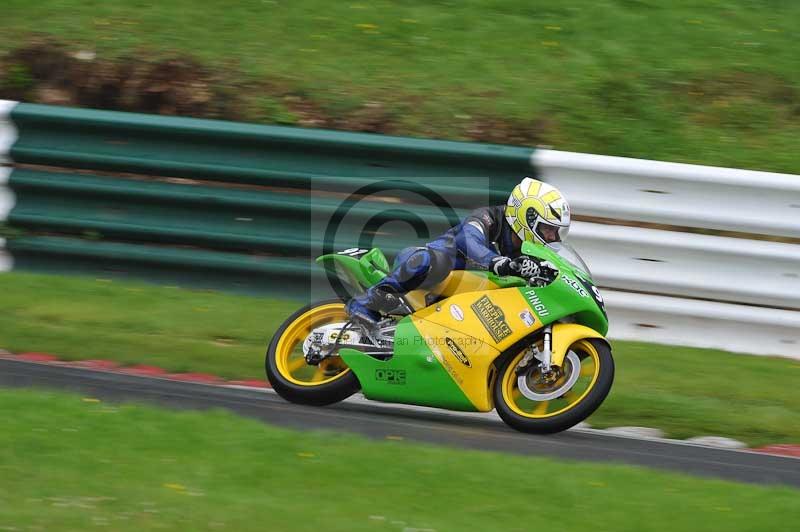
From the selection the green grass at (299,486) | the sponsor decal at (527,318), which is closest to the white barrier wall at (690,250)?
the sponsor decal at (527,318)

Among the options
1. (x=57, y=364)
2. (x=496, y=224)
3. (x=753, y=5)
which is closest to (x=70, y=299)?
(x=57, y=364)

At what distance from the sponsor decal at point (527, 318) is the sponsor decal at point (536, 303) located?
46mm

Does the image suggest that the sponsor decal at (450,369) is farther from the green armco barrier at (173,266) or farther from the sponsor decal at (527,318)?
the green armco barrier at (173,266)

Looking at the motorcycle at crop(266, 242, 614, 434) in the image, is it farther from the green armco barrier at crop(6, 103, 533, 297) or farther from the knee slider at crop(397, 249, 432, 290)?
the green armco barrier at crop(6, 103, 533, 297)

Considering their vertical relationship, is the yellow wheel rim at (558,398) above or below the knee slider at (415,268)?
below

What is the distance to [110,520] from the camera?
4766 mm

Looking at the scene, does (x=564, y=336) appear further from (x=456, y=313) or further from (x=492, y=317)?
(x=456, y=313)

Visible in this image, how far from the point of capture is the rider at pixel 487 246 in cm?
694

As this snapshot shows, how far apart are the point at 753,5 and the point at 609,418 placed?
19.4ft

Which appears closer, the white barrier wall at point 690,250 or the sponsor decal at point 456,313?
the sponsor decal at point 456,313

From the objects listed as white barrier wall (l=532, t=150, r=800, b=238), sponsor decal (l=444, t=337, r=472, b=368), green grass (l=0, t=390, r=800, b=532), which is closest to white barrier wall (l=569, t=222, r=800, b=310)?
white barrier wall (l=532, t=150, r=800, b=238)

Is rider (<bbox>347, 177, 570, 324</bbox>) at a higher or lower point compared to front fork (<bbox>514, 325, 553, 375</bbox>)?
higher

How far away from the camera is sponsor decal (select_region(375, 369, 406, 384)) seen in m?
7.10

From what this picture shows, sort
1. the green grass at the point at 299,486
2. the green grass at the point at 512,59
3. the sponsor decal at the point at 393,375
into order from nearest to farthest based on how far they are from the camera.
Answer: the green grass at the point at 299,486 → the sponsor decal at the point at 393,375 → the green grass at the point at 512,59
